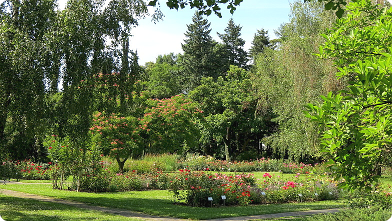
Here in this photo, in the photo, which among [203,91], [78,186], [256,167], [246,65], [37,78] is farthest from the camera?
[246,65]

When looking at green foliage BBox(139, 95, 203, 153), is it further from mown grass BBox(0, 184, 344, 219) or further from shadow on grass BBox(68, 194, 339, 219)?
shadow on grass BBox(68, 194, 339, 219)

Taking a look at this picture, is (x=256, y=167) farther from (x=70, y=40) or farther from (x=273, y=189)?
(x=70, y=40)

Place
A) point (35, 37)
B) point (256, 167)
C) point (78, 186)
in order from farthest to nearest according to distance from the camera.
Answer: point (256, 167)
point (78, 186)
point (35, 37)

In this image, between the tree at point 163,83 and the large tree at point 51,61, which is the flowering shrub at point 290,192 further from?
the tree at point 163,83

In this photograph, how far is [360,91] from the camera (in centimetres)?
352

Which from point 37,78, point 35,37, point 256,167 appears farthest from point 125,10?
point 256,167

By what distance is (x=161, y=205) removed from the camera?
10.8 metres

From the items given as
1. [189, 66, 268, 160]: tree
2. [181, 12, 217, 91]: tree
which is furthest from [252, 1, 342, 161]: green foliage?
[181, 12, 217, 91]: tree

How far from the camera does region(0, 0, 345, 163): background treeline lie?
8.95 metres

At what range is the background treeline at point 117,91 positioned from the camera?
8945 mm

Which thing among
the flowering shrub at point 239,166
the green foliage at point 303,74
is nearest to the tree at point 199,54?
the flowering shrub at point 239,166

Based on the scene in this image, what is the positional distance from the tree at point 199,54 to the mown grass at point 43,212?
29546 millimetres

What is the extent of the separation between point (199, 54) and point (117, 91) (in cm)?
2992

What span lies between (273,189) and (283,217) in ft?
11.4
